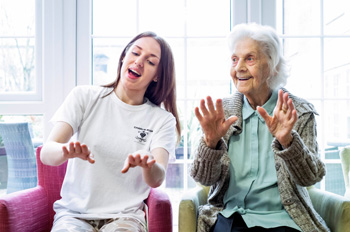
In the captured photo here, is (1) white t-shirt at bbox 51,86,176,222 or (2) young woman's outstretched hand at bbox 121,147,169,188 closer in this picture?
(2) young woman's outstretched hand at bbox 121,147,169,188

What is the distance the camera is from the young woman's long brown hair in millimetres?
2090

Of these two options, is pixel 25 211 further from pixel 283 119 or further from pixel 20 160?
pixel 283 119

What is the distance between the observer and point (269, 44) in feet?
6.56

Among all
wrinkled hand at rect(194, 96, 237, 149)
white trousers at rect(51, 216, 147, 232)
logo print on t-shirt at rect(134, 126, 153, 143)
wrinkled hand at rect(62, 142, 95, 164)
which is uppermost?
wrinkled hand at rect(194, 96, 237, 149)

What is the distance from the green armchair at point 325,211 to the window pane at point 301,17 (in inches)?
47.1

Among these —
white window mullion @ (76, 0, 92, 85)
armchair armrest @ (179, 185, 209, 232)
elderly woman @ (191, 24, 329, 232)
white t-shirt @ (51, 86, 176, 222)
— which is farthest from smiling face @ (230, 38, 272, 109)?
white window mullion @ (76, 0, 92, 85)

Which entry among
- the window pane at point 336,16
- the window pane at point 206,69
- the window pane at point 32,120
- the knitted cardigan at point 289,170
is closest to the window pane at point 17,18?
the window pane at point 32,120

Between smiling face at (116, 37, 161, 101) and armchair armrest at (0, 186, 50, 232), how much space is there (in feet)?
2.13

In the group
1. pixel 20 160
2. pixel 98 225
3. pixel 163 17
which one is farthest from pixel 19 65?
pixel 98 225

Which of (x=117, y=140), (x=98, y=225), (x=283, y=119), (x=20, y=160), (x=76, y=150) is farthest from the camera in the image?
(x=20, y=160)

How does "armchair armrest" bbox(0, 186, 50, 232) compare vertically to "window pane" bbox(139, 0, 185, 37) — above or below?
below

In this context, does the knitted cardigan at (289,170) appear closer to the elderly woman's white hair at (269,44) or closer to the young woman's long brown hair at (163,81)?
the elderly woman's white hair at (269,44)

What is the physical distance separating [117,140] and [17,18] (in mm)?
1366

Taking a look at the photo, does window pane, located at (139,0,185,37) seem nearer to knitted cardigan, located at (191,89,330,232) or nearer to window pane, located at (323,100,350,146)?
knitted cardigan, located at (191,89,330,232)
